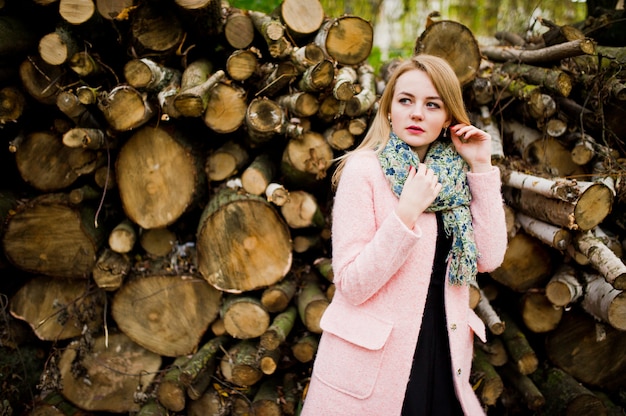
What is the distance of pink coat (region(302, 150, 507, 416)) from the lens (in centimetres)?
155

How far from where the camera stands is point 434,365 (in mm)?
1711

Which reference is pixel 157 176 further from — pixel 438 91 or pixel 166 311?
pixel 438 91

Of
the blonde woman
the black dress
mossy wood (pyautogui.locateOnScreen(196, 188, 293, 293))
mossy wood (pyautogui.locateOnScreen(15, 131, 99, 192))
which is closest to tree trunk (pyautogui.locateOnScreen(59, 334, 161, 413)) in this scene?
mossy wood (pyautogui.locateOnScreen(196, 188, 293, 293))

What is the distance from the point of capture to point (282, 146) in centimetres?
298

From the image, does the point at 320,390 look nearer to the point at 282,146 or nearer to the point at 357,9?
the point at 282,146

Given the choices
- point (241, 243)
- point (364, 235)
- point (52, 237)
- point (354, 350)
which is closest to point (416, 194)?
point (364, 235)

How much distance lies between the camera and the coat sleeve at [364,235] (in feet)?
4.72

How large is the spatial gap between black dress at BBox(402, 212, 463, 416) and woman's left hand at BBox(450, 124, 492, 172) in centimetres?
26

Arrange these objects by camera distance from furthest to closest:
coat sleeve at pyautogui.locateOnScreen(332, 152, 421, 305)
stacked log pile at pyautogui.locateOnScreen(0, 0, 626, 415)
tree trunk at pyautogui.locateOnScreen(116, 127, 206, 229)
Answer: tree trunk at pyautogui.locateOnScreen(116, 127, 206, 229) → stacked log pile at pyautogui.locateOnScreen(0, 0, 626, 415) → coat sleeve at pyautogui.locateOnScreen(332, 152, 421, 305)

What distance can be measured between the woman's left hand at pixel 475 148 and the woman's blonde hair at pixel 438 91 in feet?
0.20

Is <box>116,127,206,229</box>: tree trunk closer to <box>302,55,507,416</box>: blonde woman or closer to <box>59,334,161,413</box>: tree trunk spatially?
<box>59,334,161,413</box>: tree trunk

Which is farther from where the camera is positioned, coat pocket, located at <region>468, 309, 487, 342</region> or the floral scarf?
coat pocket, located at <region>468, 309, 487, 342</region>

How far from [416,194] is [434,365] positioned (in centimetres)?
71

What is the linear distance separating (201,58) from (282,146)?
77 centimetres
